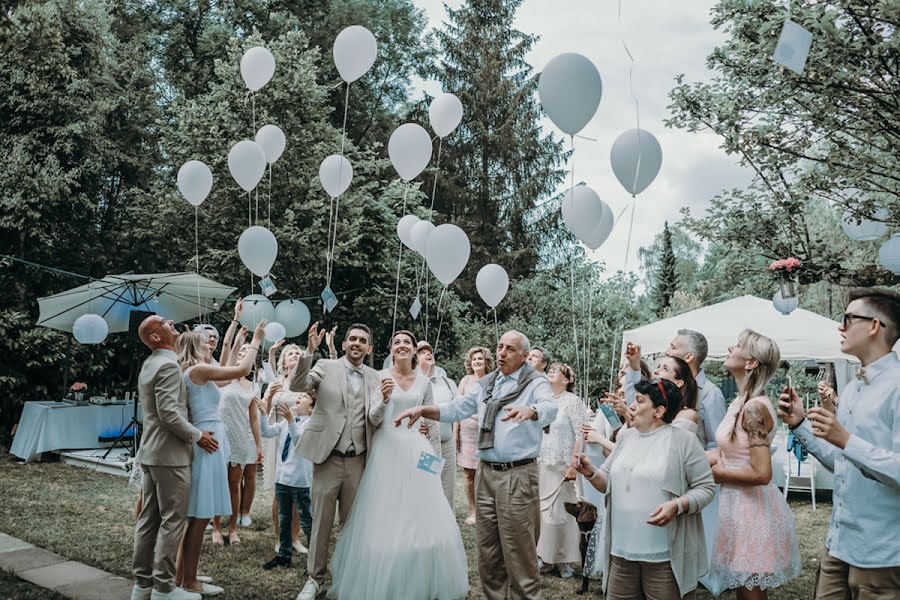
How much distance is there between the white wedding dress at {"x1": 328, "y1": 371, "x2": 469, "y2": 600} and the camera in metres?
4.31

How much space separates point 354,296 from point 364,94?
23.6ft

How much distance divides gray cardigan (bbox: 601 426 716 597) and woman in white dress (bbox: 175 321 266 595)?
8.63 ft

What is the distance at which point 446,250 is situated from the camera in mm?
6238

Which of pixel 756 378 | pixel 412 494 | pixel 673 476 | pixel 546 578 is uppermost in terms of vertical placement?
pixel 756 378

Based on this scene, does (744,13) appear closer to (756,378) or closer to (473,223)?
(756,378)

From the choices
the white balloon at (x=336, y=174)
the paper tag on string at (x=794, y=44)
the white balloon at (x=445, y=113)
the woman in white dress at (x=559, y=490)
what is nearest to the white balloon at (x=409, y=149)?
the white balloon at (x=445, y=113)

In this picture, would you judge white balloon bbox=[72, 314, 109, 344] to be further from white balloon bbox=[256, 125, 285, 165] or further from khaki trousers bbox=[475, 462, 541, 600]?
khaki trousers bbox=[475, 462, 541, 600]

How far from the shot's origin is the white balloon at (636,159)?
16.5 feet

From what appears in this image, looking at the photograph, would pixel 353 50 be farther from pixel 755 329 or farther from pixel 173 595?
pixel 755 329

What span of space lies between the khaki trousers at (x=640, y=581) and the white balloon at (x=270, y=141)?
6114mm

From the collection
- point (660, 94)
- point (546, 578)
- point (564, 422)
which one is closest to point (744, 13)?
point (660, 94)

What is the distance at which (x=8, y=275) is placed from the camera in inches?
498

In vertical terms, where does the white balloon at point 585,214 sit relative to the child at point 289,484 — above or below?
above

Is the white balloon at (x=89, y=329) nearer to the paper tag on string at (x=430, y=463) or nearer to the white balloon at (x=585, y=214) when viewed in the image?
the paper tag on string at (x=430, y=463)
